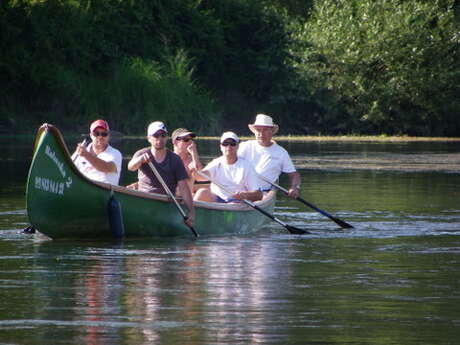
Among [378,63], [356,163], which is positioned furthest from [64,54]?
[356,163]

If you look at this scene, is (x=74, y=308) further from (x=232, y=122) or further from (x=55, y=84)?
(x=232, y=122)

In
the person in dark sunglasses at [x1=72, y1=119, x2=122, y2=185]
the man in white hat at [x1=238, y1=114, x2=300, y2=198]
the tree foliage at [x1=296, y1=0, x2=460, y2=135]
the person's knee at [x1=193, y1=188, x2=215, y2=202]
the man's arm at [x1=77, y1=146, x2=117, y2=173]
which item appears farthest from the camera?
the tree foliage at [x1=296, y1=0, x2=460, y2=135]

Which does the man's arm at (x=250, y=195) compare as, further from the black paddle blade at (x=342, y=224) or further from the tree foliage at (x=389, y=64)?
the tree foliage at (x=389, y=64)

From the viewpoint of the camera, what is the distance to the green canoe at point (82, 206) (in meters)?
13.0

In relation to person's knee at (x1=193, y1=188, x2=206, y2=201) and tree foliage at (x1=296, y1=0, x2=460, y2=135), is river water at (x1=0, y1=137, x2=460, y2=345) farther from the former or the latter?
tree foliage at (x1=296, y1=0, x2=460, y2=135)

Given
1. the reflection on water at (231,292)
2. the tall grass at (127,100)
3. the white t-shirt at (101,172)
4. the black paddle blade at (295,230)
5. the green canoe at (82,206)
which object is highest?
the tall grass at (127,100)

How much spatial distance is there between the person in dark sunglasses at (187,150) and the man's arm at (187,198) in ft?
2.73

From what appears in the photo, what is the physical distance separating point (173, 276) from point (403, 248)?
3219 millimetres

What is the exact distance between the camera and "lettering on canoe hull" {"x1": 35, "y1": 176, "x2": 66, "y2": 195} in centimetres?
1303

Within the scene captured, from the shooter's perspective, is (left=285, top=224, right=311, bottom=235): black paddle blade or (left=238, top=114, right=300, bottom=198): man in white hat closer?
(left=285, top=224, right=311, bottom=235): black paddle blade

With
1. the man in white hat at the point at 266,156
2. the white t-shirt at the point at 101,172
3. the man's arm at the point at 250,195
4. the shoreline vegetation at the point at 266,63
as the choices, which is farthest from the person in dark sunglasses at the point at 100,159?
the shoreline vegetation at the point at 266,63

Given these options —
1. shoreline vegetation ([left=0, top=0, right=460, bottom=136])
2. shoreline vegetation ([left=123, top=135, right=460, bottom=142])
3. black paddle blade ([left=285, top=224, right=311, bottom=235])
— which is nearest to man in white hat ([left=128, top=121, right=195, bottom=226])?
black paddle blade ([left=285, top=224, right=311, bottom=235])

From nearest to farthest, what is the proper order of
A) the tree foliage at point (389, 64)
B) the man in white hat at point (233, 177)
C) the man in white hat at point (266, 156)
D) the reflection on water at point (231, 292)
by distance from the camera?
the reflection on water at point (231, 292), the man in white hat at point (233, 177), the man in white hat at point (266, 156), the tree foliage at point (389, 64)

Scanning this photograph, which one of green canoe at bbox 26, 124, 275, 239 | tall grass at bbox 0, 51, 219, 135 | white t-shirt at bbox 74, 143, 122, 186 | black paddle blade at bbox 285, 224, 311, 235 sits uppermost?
tall grass at bbox 0, 51, 219, 135
